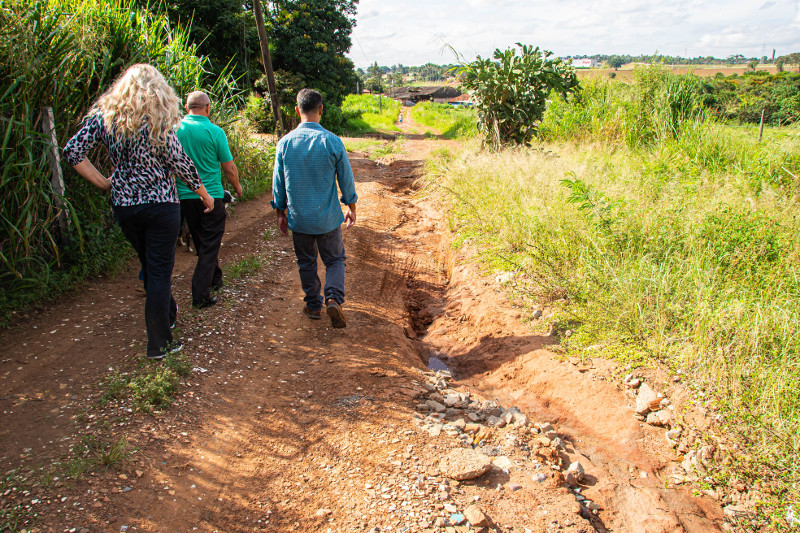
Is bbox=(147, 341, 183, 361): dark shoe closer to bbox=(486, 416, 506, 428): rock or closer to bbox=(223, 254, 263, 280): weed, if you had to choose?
bbox=(223, 254, 263, 280): weed

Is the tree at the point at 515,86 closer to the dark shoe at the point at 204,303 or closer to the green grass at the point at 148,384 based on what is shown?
the dark shoe at the point at 204,303

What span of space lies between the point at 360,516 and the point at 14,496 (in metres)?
1.62

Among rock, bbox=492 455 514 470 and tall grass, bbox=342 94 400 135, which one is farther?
tall grass, bbox=342 94 400 135

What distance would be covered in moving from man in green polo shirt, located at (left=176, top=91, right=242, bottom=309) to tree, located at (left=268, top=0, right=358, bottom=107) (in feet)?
67.6

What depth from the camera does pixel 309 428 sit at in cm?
312

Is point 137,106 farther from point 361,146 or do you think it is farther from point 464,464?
point 361,146

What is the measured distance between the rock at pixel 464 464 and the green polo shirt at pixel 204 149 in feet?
9.29

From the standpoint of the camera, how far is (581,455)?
3166 mm

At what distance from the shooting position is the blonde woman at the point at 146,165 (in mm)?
3166

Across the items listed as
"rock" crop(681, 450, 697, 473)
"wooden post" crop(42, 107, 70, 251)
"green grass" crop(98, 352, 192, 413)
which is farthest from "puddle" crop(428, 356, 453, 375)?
"wooden post" crop(42, 107, 70, 251)

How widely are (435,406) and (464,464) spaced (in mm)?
709

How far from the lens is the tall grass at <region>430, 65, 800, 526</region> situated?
3.06m

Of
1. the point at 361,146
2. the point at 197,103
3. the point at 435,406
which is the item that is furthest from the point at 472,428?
the point at 361,146

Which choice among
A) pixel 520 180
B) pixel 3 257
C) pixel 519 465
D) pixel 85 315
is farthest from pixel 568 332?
pixel 3 257
